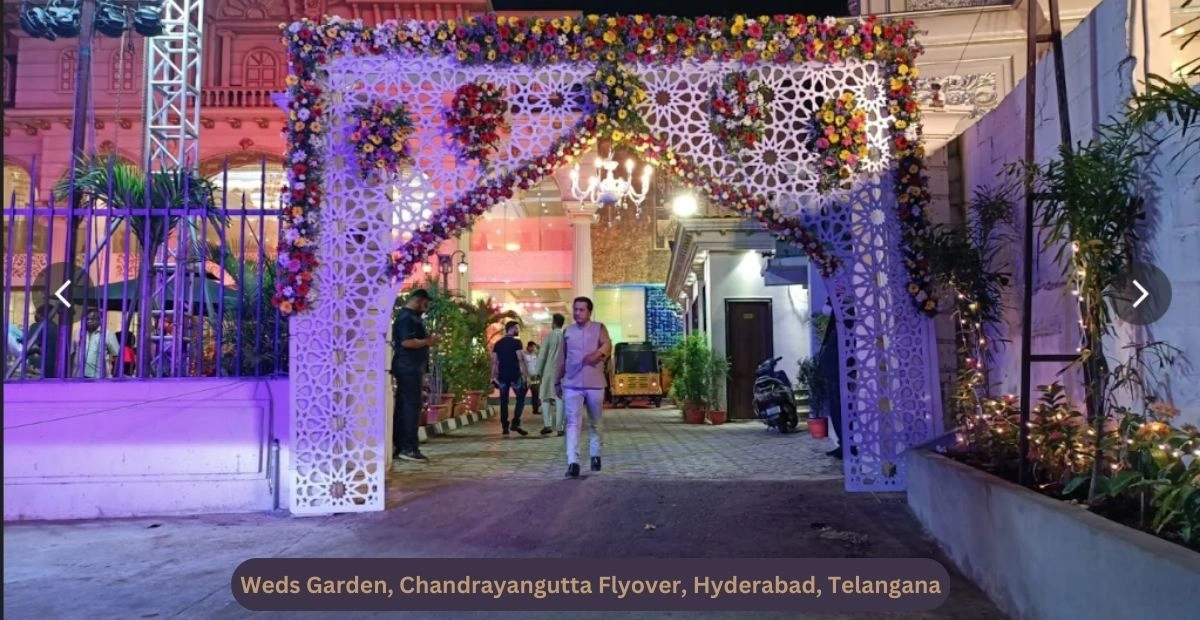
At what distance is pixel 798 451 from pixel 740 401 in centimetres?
563

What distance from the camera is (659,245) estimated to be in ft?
98.0

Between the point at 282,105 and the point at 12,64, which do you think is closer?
the point at 282,105

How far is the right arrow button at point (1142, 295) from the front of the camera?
13.0 ft

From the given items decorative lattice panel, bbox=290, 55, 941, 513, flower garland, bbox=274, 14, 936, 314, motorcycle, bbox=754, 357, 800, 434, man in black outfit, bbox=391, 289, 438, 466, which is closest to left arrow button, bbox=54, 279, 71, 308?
decorative lattice panel, bbox=290, 55, 941, 513

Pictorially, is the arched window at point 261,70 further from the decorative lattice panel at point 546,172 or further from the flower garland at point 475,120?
the flower garland at point 475,120

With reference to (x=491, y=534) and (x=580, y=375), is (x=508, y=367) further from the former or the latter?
(x=491, y=534)

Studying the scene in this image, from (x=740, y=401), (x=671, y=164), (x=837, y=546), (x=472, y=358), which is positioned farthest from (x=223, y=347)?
(x=740, y=401)

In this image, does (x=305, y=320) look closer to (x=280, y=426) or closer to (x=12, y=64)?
(x=280, y=426)

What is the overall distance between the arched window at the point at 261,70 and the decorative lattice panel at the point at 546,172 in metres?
15.7

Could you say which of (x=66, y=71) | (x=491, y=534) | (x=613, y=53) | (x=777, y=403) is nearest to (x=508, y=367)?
(x=777, y=403)

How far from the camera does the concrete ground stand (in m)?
3.90

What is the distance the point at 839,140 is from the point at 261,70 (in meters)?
18.0

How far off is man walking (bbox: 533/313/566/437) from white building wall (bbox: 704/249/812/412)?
406 cm

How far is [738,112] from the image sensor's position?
247 inches
